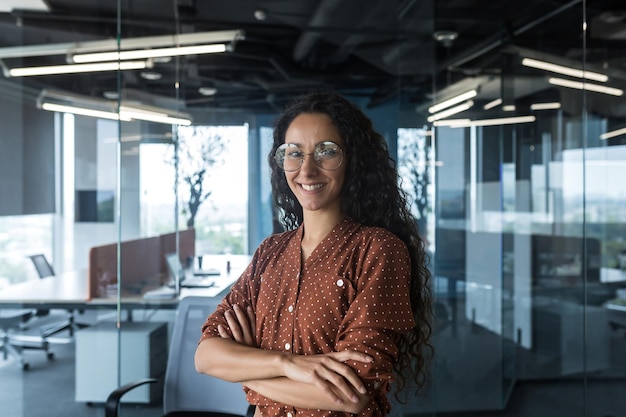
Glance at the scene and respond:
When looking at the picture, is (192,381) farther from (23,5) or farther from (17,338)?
(23,5)

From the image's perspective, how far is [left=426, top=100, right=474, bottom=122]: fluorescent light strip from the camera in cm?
395

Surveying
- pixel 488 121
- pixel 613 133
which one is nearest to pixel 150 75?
pixel 488 121

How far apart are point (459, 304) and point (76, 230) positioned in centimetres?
291

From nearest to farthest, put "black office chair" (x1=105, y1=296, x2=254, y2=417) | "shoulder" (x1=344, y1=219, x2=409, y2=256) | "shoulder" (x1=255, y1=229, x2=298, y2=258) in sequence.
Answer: "shoulder" (x1=344, y1=219, x2=409, y2=256), "shoulder" (x1=255, y1=229, x2=298, y2=258), "black office chair" (x1=105, y1=296, x2=254, y2=417)

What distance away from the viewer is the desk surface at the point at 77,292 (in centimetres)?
348

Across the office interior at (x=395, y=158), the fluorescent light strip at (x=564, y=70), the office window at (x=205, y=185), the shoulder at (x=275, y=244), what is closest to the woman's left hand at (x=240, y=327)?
the shoulder at (x=275, y=244)

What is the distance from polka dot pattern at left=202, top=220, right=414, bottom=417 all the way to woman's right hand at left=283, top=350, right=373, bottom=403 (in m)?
0.02

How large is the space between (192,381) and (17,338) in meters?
1.70

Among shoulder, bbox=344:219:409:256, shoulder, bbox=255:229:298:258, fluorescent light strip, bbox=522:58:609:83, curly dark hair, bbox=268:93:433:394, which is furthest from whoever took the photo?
fluorescent light strip, bbox=522:58:609:83

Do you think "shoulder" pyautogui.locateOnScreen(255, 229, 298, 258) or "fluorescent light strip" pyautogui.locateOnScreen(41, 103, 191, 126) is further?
"fluorescent light strip" pyautogui.locateOnScreen(41, 103, 191, 126)

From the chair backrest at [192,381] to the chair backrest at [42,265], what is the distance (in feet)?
4.37

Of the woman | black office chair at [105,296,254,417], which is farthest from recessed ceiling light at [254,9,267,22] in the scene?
the woman

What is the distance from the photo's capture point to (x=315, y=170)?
4.47 feet

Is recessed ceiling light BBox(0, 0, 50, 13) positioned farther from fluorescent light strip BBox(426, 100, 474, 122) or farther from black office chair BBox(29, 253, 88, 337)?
fluorescent light strip BBox(426, 100, 474, 122)
